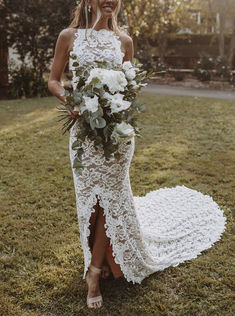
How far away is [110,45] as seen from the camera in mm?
3018

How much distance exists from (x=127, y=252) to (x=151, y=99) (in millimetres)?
10822

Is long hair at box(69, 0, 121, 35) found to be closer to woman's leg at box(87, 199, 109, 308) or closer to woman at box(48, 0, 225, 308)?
woman at box(48, 0, 225, 308)

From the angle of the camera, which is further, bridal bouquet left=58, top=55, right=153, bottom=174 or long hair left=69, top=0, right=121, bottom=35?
long hair left=69, top=0, right=121, bottom=35

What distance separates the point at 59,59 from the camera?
3.06 meters

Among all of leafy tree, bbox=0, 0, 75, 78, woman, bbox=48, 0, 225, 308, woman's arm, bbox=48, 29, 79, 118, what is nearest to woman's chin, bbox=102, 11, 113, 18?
woman, bbox=48, 0, 225, 308

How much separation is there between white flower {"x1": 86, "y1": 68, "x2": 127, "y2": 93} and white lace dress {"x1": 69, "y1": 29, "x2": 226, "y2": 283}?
0.44 meters

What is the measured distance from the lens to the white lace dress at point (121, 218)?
2949 mm

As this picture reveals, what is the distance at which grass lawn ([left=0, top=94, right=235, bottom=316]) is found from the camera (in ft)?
10.0

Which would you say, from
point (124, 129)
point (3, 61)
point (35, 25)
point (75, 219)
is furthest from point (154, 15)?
point (124, 129)

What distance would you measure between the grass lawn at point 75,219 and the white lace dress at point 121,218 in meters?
0.17

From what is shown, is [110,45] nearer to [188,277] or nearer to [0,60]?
[188,277]

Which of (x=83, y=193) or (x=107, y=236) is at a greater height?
(x=83, y=193)

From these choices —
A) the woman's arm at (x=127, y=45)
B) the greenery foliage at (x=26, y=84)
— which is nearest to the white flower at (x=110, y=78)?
the woman's arm at (x=127, y=45)

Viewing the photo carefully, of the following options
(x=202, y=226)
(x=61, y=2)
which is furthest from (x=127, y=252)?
(x=61, y=2)
